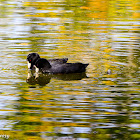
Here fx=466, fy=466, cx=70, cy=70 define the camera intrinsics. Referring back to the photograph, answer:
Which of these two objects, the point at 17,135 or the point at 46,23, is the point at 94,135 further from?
the point at 46,23

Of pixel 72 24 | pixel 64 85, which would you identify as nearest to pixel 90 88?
pixel 64 85

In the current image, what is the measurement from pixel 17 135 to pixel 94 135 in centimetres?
124

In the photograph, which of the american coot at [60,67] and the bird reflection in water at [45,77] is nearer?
the bird reflection in water at [45,77]

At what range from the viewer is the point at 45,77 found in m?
11.8

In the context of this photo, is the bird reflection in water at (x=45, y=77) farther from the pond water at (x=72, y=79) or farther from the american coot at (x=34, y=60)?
the american coot at (x=34, y=60)

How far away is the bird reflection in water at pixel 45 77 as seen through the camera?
37.0 feet

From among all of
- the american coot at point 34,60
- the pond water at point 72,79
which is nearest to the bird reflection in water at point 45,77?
the pond water at point 72,79

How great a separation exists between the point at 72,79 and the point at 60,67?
26.1 inches

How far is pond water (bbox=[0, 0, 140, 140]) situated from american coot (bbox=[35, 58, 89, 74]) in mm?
186

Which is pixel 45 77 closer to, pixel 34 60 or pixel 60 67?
pixel 60 67

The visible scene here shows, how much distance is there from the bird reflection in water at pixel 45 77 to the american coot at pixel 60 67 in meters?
0.12

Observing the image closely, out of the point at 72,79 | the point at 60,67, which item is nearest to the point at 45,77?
the point at 60,67

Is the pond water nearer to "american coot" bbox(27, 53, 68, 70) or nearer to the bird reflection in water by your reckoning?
the bird reflection in water

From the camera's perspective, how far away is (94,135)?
7.50 meters
